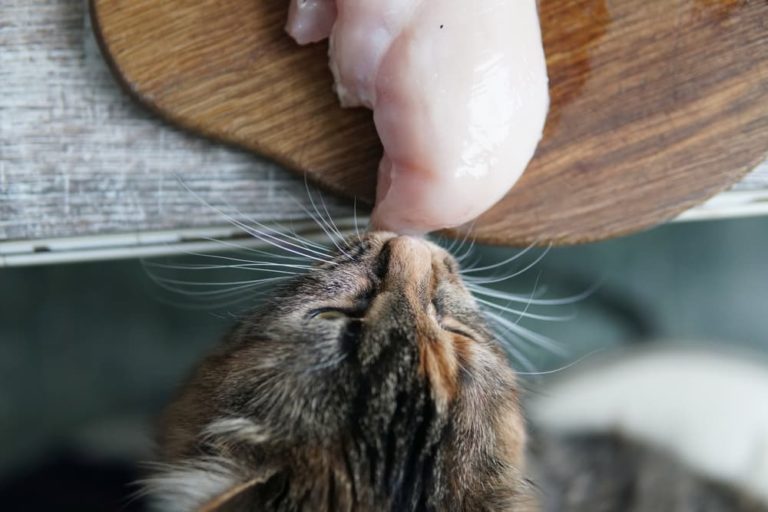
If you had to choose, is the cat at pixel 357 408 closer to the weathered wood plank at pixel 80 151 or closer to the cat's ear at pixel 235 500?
the cat's ear at pixel 235 500

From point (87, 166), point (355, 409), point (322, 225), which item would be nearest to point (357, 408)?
point (355, 409)

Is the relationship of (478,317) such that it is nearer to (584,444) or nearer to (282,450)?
(282,450)

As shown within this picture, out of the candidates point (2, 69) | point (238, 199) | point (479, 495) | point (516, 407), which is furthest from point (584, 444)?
point (2, 69)

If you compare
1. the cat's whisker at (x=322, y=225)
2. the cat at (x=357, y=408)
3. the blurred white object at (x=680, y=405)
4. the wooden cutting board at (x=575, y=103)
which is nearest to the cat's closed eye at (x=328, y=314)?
the cat at (x=357, y=408)

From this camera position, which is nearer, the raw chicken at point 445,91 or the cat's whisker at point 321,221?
the raw chicken at point 445,91

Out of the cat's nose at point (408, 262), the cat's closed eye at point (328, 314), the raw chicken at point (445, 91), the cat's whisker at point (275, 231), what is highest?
the raw chicken at point (445, 91)

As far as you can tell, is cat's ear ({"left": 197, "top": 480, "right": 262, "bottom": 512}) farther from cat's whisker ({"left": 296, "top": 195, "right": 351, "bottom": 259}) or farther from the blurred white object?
the blurred white object

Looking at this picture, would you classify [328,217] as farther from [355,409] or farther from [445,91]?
[355,409]
